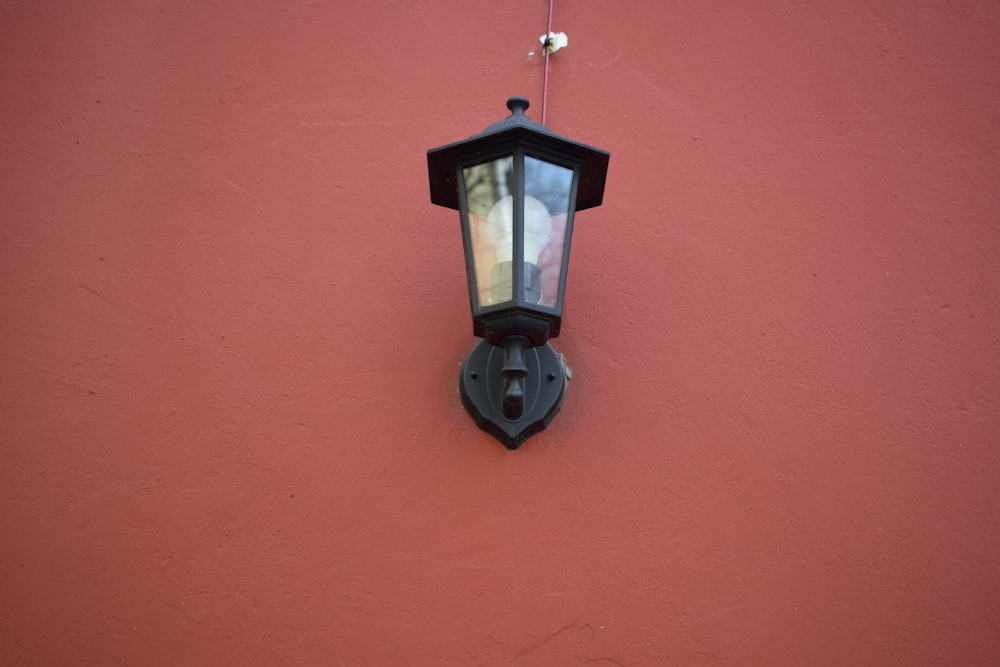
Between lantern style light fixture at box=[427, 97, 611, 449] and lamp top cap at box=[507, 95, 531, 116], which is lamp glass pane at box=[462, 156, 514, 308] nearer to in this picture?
lantern style light fixture at box=[427, 97, 611, 449]

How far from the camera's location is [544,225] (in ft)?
4.94

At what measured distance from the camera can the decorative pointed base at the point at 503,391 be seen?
5.49ft

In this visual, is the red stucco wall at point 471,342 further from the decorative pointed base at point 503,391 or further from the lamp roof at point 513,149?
the lamp roof at point 513,149

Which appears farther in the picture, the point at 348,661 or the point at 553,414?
the point at 553,414

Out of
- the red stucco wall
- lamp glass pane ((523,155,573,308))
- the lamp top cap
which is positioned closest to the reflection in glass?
lamp glass pane ((523,155,573,308))

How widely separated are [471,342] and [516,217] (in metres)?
0.42

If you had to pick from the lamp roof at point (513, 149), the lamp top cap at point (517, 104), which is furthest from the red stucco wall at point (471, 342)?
the lamp top cap at point (517, 104)

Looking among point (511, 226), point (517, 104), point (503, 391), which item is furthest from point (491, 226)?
point (503, 391)

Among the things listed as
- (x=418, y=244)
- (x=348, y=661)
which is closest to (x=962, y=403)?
(x=418, y=244)

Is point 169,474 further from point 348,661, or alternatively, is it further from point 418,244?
point 418,244

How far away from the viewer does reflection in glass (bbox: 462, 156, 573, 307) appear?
4.79 ft

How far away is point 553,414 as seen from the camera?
172cm

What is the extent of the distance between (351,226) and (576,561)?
2.96 feet

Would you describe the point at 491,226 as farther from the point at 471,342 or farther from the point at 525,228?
the point at 471,342
